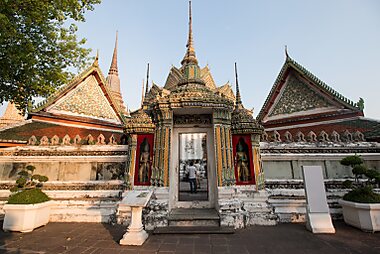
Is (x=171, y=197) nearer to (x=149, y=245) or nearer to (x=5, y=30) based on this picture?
(x=149, y=245)

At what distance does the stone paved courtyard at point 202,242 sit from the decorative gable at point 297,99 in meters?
7.27

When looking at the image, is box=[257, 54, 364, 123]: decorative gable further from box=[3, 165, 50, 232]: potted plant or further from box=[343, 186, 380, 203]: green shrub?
box=[3, 165, 50, 232]: potted plant

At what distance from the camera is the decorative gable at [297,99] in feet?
34.1

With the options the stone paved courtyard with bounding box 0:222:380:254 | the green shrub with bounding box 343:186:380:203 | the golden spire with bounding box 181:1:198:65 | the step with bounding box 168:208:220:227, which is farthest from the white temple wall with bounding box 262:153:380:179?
the golden spire with bounding box 181:1:198:65

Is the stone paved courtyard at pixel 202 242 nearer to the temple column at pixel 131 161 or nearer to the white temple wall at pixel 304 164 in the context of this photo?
the temple column at pixel 131 161

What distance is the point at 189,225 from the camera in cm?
495

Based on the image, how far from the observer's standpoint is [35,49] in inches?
263

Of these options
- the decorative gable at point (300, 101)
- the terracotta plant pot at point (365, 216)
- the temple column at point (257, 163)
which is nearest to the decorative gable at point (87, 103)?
the temple column at point (257, 163)

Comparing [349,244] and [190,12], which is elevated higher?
[190,12]

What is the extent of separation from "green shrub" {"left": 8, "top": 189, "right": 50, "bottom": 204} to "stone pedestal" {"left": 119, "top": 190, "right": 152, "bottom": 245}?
3174mm

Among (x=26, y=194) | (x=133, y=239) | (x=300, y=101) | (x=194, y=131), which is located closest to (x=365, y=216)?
(x=194, y=131)

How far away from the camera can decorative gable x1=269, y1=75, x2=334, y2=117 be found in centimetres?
1039

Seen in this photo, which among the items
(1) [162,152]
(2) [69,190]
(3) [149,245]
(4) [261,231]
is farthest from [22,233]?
(4) [261,231]

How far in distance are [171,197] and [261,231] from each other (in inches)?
104
